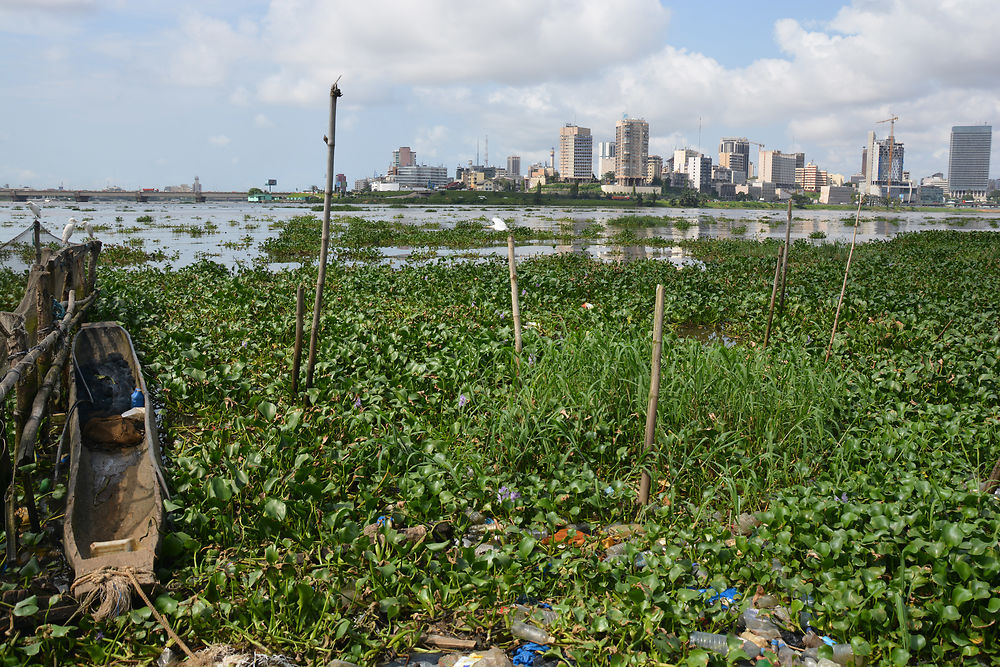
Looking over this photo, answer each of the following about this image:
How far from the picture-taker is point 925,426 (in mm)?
4668

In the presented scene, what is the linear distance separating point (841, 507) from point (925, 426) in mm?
1718

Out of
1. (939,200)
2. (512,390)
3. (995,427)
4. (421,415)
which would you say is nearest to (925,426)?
(995,427)

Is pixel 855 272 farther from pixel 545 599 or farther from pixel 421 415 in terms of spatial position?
pixel 545 599

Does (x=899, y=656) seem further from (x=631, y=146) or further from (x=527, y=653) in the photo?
(x=631, y=146)

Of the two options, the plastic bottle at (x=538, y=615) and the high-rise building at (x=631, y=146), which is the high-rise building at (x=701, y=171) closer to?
the high-rise building at (x=631, y=146)

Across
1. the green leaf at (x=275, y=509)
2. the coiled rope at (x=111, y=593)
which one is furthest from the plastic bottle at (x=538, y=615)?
the coiled rope at (x=111, y=593)

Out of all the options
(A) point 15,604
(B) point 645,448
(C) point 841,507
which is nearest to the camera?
(A) point 15,604

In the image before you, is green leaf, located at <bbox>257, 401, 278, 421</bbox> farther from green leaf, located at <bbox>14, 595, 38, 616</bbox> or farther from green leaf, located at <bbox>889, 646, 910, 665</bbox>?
green leaf, located at <bbox>889, 646, 910, 665</bbox>

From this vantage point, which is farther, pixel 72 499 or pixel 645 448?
pixel 645 448

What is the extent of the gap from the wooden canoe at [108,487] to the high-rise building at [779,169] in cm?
15820

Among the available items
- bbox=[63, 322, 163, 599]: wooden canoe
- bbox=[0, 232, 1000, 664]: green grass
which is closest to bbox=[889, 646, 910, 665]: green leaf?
bbox=[0, 232, 1000, 664]: green grass

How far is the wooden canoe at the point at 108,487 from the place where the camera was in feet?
10.4

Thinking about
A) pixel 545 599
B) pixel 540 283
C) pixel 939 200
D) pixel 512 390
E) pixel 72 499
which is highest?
pixel 939 200

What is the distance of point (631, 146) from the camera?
7116 inches
